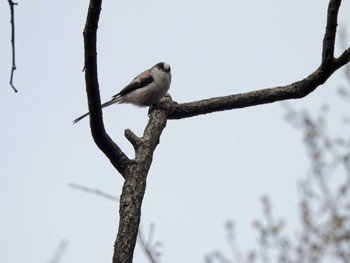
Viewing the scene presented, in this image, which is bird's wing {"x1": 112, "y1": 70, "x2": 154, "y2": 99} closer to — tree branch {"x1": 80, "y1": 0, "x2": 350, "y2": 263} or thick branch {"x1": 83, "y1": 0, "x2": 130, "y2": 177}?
tree branch {"x1": 80, "y1": 0, "x2": 350, "y2": 263}

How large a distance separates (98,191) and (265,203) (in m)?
5.71

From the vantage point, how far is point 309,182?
8039mm

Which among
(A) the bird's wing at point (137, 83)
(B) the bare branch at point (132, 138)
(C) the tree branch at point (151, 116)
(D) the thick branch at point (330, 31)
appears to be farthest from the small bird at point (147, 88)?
(D) the thick branch at point (330, 31)

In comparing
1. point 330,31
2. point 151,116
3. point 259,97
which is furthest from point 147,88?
point 330,31

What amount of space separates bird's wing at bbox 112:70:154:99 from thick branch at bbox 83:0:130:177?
3747 mm

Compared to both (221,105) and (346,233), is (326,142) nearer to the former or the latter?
(346,233)

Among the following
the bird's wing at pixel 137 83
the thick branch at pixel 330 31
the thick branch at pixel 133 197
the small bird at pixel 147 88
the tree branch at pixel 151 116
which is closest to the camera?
the thick branch at pixel 133 197

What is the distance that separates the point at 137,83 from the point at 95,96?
4.17m

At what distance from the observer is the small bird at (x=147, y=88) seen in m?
6.73

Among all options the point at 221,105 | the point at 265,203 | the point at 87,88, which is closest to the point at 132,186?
the point at 87,88

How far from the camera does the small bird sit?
22.1 feet

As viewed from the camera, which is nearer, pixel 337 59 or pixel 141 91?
pixel 337 59

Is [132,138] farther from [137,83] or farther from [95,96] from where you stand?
[137,83]

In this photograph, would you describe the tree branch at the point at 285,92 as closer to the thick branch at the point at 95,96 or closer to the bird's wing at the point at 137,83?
the thick branch at the point at 95,96
